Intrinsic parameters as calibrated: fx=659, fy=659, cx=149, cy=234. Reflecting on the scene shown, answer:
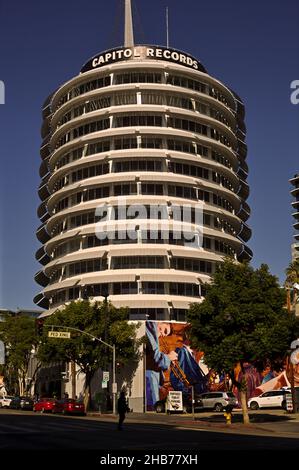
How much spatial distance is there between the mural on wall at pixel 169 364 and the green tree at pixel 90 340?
236 cm

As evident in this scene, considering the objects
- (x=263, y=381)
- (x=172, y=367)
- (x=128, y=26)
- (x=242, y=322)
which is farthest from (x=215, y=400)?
(x=128, y=26)

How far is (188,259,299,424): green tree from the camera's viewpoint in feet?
131

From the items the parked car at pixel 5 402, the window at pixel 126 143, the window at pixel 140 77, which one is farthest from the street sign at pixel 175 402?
the window at pixel 140 77

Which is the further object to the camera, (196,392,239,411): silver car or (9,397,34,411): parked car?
(9,397,34,411): parked car

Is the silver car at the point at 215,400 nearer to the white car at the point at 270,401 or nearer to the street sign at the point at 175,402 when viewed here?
the white car at the point at 270,401

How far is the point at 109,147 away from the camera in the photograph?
8238 centimetres

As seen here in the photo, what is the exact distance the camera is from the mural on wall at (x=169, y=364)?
2660 inches

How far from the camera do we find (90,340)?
209 feet

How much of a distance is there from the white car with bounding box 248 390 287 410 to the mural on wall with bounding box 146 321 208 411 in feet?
27.9

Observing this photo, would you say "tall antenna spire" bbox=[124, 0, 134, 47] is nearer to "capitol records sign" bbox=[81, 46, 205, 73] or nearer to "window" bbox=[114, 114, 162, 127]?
"capitol records sign" bbox=[81, 46, 205, 73]

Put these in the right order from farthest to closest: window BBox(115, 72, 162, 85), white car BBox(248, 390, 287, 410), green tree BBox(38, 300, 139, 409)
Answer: window BBox(115, 72, 162, 85)
green tree BBox(38, 300, 139, 409)
white car BBox(248, 390, 287, 410)

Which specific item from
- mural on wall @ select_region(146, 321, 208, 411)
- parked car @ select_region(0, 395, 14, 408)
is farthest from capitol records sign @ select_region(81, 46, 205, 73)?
parked car @ select_region(0, 395, 14, 408)

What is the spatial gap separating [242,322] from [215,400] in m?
21.2

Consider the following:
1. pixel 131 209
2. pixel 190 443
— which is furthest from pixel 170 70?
pixel 190 443
